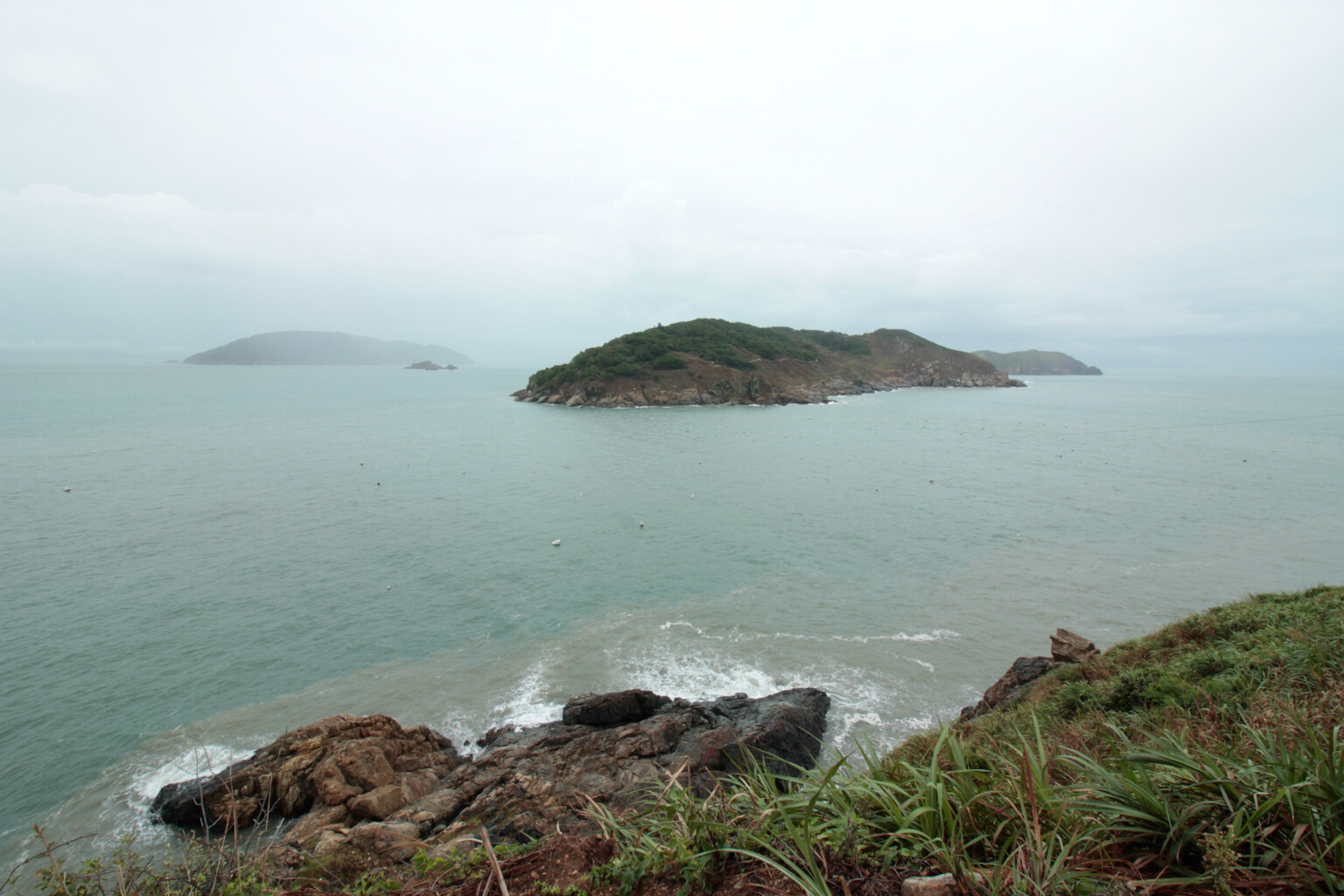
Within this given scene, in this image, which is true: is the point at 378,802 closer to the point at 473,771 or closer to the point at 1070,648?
the point at 473,771

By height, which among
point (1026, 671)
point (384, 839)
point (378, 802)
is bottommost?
point (378, 802)

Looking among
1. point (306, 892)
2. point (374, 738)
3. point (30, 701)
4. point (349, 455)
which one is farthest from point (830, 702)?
point (349, 455)

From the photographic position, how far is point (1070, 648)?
11.3 meters

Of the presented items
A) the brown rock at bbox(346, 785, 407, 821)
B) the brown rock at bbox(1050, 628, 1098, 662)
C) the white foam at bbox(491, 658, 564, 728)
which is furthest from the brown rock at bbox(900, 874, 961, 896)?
the brown rock at bbox(1050, 628, 1098, 662)

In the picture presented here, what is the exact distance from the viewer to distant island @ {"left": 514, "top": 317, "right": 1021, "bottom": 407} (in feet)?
258

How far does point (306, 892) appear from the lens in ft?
11.7

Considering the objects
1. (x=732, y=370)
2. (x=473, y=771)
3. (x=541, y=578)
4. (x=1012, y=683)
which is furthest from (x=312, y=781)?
(x=732, y=370)

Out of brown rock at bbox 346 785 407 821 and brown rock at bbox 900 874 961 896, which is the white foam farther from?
brown rock at bbox 900 874 961 896

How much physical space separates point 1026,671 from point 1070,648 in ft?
3.62

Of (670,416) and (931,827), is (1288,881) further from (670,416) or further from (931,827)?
(670,416)

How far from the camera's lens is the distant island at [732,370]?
7862 centimetres

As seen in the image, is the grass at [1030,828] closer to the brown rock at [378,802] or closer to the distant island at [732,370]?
the brown rock at [378,802]

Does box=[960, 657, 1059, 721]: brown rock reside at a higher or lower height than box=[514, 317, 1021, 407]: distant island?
lower

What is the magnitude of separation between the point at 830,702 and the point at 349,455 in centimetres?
3803
